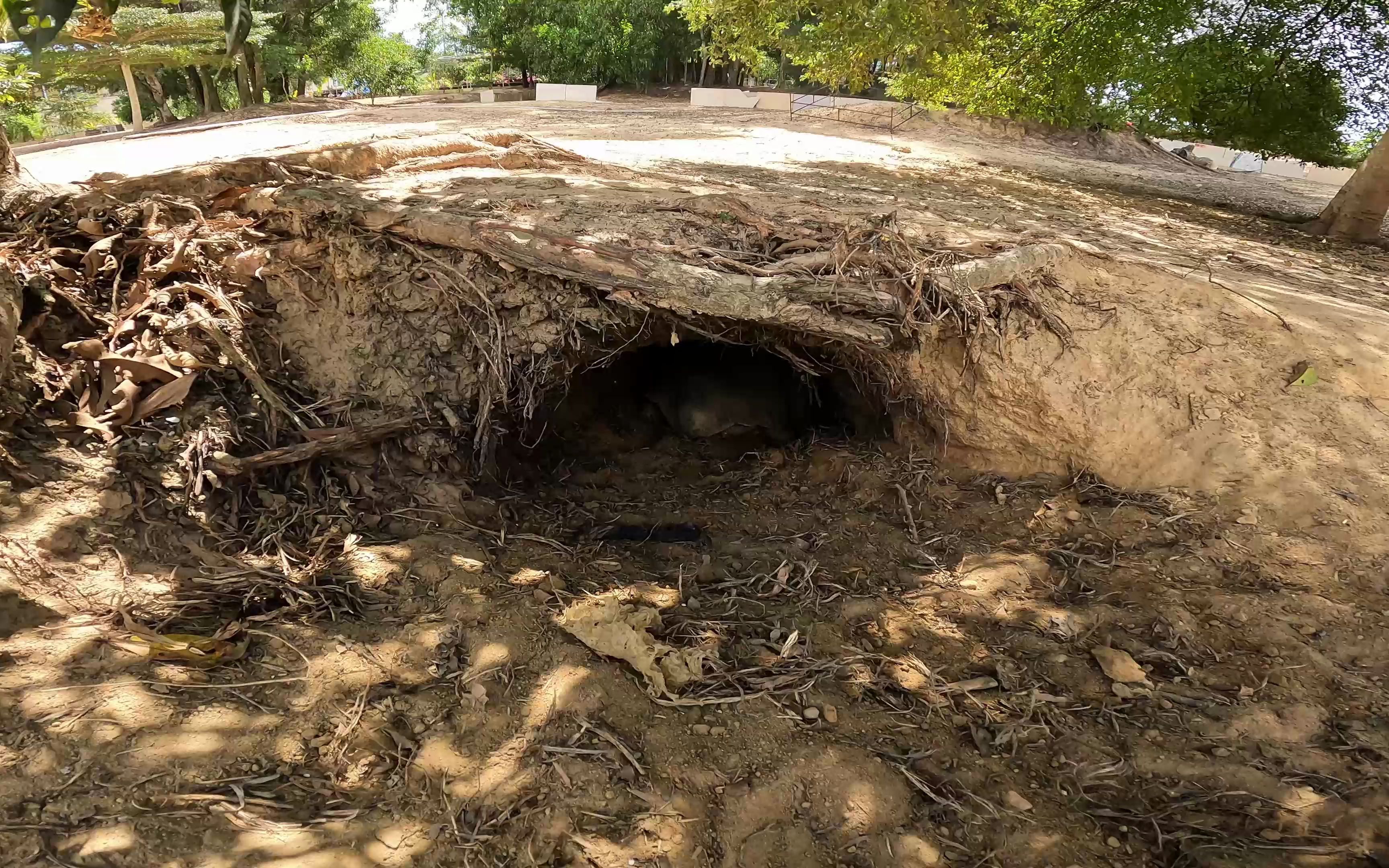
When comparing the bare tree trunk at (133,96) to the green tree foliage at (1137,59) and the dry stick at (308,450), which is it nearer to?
the green tree foliage at (1137,59)

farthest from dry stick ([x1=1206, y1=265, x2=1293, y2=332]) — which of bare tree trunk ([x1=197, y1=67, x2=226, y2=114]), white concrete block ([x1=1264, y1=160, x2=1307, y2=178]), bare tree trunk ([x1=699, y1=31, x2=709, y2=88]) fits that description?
bare tree trunk ([x1=197, y1=67, x2=226, y2=114])

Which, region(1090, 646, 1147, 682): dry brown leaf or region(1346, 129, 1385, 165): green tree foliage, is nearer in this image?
region(1090, 646, 1147, 682): dry brown leaf

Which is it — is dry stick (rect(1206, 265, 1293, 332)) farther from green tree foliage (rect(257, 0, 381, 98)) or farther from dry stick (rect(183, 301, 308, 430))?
green tree foliage (rect(257, 0, 381, 98))

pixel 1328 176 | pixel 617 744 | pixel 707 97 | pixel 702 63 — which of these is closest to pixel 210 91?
pixel 707 97

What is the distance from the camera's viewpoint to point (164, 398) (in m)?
3.52

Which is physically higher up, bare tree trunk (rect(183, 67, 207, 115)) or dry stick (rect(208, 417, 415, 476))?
bare tree trunk (rect(183, 67, 207, 115))

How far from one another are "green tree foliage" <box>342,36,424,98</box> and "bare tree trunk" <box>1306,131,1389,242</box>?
2119 centimetres

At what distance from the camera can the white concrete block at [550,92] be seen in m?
18.4

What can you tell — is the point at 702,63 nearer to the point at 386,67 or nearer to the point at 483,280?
the point at 386,67

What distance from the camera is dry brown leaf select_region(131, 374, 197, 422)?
348 centimetres

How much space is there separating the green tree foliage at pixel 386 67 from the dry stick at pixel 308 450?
65.9 feet

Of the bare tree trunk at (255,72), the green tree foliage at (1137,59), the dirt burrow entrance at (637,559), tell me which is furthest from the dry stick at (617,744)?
the bare tree trunk at (255,72)

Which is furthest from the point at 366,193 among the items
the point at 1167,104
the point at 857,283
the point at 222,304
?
the point at 1167,104

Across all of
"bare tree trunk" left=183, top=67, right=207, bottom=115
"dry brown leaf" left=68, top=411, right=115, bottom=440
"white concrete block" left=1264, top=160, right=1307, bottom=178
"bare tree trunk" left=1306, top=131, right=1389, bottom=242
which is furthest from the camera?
"bare tree trunk" left=183, top=67, right=207, bottom=115
